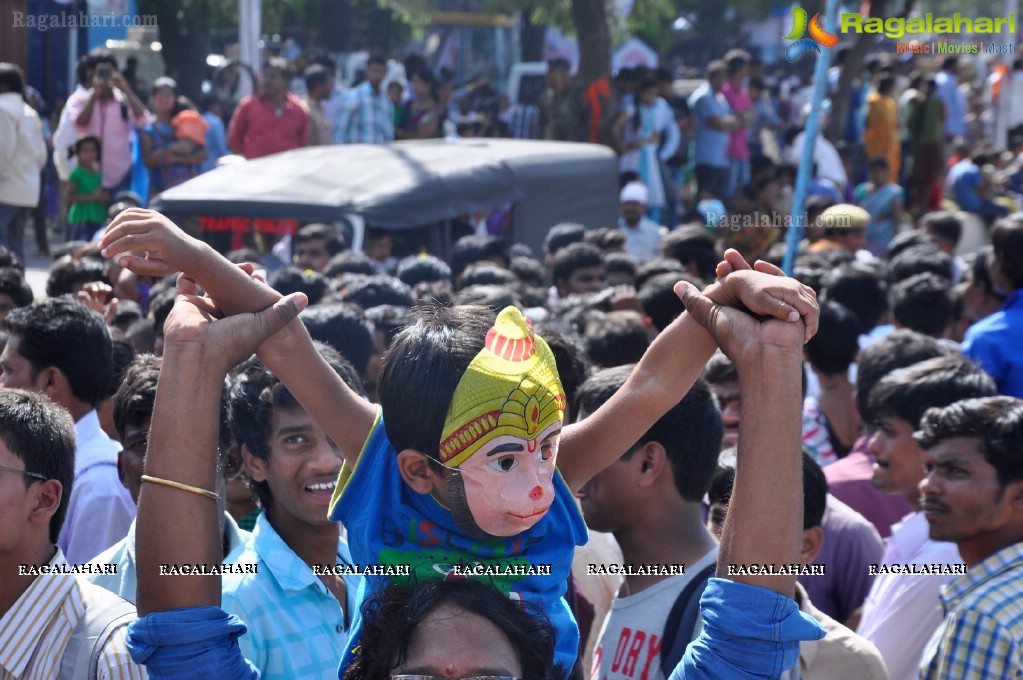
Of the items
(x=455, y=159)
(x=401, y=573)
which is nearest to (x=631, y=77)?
(x=455, y=159)

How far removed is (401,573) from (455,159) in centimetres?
835

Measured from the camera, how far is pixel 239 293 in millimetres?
2008

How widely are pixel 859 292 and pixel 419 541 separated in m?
5.07

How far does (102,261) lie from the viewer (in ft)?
23.1

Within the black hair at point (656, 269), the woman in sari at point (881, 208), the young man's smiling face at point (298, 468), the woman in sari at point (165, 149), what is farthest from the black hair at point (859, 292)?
the woman in sari at point (165, 149)

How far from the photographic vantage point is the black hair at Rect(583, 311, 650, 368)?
5250 mm

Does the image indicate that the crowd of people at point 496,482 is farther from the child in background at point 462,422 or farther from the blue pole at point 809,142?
the blue pole at point 809,142

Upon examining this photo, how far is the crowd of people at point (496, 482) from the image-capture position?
6.08ft

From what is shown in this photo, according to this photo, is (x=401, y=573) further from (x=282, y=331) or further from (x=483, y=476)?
(x=282, y=331)

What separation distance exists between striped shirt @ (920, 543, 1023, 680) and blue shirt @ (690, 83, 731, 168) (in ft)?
45.2

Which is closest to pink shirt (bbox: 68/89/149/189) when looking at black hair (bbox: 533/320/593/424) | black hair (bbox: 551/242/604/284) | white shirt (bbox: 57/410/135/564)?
black hair (bbox: 551/242/604/284)

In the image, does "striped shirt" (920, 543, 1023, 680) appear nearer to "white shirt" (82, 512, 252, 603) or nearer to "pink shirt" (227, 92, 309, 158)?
"white shirt" (82, 512, 252, 603)

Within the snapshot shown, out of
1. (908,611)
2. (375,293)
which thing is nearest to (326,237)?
(375,293)

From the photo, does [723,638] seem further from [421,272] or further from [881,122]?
[881,122]
